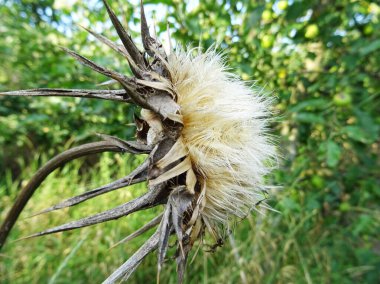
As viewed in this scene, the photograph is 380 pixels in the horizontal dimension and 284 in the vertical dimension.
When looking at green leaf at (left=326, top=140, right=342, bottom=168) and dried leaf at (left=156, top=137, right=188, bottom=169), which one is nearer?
dried leaf at (left=156, top=137, right=188, bottom=169)

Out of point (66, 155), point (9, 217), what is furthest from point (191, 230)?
point (9, 217)

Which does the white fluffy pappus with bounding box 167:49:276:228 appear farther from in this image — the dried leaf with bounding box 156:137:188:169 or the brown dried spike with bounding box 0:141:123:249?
the brown dried spike with bounding box 0:141:123:249

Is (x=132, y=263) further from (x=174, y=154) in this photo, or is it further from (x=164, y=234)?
(x=174, y=154)

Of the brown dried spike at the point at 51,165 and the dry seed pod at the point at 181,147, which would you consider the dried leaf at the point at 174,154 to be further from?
the brown dried spike at the point at 51,165

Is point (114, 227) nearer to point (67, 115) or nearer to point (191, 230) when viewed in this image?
point (67, 115)

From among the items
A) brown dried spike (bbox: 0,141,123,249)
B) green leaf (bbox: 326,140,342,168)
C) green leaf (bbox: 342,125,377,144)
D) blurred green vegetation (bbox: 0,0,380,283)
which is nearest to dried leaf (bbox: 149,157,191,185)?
brown dried spike (bbox: 0,141,123,249)

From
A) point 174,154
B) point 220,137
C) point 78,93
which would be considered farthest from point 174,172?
point 78,93

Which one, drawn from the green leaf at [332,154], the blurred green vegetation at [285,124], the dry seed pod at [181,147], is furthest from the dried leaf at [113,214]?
the green leaf at [332,154]
